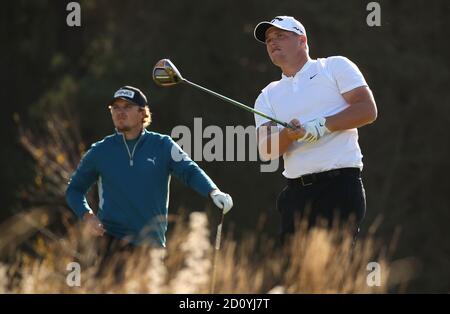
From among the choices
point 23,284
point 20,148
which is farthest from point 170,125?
point 23,284

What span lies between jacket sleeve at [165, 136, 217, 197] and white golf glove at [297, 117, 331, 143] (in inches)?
39.0

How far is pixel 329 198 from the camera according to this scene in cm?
728

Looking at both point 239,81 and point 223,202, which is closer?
point 223,202

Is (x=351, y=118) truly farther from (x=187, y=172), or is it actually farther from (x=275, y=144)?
(x=187, y=172)

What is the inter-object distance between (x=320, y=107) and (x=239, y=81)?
1615 cm

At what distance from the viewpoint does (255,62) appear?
23.4 meters

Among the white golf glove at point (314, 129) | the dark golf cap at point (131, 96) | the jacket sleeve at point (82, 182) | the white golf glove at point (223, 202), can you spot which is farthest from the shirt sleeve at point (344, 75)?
the jacket sleeve at point (82, 182)

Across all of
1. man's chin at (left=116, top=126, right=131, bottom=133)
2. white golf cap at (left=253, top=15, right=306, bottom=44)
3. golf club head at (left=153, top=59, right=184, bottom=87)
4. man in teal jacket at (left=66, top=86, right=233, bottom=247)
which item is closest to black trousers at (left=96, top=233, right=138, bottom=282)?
man in teal jacket at (left=66, top=86, right=233, bottom=247)

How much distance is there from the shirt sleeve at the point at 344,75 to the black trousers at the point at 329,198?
0.48 metres

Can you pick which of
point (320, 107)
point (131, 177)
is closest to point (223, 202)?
point (131, 177)

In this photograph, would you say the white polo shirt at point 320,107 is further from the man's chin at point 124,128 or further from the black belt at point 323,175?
the man's chin at point 124,128

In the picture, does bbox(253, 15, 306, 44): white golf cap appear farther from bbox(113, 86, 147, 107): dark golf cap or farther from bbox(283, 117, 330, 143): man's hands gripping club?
bbox(113, 86, 147, 107): dark golf cap

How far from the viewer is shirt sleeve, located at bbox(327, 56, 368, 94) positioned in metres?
7.37
